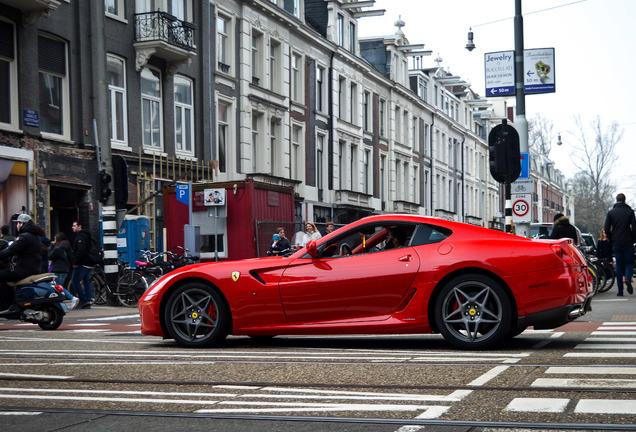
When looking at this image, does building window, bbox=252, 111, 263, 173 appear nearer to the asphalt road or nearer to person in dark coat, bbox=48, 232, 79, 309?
person in dark coat, bbox=48, 232, 79, 309

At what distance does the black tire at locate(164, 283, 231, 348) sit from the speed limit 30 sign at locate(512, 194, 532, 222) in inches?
378

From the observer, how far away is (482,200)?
78188 mm

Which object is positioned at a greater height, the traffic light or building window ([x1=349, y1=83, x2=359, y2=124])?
building window ([x1=349, y1=83, x2=359, y2=124])

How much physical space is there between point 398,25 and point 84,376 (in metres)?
50.8

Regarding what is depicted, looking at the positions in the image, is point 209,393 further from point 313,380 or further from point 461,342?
point 461,342

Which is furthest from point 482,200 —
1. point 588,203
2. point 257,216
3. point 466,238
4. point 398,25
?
point 466,238

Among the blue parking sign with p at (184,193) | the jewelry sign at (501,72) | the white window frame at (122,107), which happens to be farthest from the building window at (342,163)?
the jewelry sign at (501,72)

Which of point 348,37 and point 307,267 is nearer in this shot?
point 307,267

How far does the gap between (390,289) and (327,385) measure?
230cm

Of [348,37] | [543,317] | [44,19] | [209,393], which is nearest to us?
[209,393]

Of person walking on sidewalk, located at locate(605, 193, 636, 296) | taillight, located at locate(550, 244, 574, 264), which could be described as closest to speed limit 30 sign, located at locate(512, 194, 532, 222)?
person walking on sidewalk, located at locate(605, 193, 636, 296)

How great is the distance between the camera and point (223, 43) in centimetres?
3094

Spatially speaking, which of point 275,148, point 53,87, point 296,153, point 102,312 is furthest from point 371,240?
point 296,153

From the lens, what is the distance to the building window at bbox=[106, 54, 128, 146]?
953 inches
